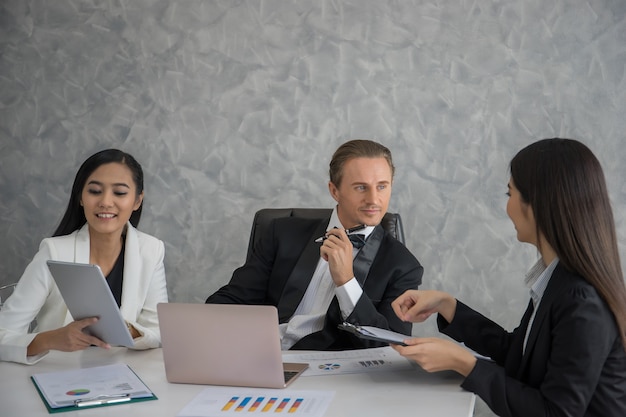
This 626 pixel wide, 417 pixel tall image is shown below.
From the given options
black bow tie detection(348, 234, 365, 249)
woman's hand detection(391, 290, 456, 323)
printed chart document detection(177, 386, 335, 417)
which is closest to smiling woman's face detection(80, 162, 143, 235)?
black bow tie detection(348, 234, 365, 249)

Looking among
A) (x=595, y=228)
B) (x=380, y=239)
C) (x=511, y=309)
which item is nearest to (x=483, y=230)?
(x=511, y=309)

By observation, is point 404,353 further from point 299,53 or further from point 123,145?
point 123,145

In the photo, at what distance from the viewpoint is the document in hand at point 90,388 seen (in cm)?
173

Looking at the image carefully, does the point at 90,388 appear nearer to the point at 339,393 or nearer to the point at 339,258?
the point at 339,393

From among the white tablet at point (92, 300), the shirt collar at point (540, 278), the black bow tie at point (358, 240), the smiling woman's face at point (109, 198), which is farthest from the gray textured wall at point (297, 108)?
the white tablet at point (92, 300)

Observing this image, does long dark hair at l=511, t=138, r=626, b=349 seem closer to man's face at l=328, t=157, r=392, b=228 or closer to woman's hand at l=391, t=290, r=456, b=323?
woman's hand at l=391, t=290, r=456, b=323

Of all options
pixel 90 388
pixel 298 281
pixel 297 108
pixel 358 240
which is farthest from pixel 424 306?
pixel 297 108

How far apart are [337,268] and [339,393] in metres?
0.62

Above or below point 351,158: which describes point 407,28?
above

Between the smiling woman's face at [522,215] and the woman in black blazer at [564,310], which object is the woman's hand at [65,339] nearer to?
the woman in black blazer at [564,310]

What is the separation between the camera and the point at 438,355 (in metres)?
1.79

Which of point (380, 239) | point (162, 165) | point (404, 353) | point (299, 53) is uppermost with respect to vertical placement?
point (299, 53)

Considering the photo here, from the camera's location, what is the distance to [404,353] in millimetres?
1793

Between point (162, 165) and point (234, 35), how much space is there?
2.49 ft
